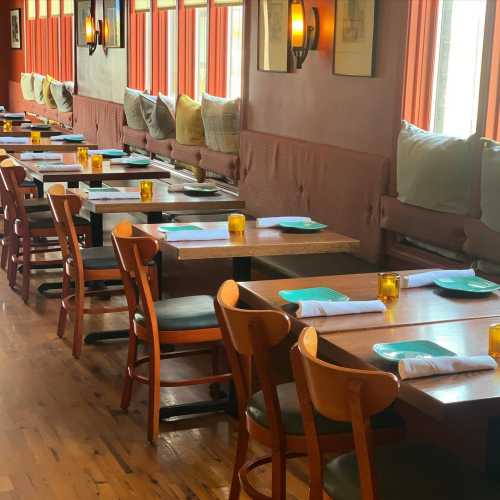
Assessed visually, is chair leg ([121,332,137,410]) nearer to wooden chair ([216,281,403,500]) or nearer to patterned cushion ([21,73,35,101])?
wooden chair ([216,281,403,500])

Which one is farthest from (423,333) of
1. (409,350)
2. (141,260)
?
(141,260)

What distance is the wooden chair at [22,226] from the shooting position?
603 cm

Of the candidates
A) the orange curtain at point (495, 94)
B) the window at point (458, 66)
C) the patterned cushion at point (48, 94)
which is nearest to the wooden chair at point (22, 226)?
the window at point (458, 66)

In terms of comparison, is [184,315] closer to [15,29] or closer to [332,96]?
[332,96]

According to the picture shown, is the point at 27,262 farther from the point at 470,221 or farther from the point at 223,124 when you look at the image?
the point at 470,221

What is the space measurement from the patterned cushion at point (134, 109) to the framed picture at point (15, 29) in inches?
299

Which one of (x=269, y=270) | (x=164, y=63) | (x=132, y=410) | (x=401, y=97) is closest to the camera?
(x=132, y=410)

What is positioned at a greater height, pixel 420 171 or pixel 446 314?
pixel 420 171

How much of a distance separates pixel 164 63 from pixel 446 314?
6.50 m

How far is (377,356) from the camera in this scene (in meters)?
2.53

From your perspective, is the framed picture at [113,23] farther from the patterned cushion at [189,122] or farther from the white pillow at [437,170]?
the white pillow at [437,170]

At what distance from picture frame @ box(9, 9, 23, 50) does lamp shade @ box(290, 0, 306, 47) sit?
36.1 feet

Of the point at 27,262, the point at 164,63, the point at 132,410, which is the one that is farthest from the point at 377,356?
the point at 164,63

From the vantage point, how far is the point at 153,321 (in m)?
3.84
